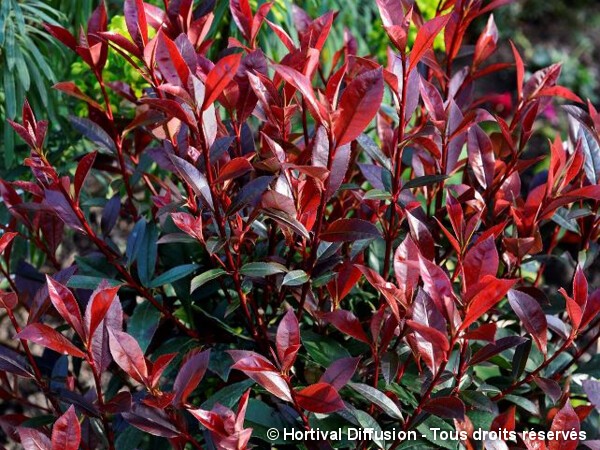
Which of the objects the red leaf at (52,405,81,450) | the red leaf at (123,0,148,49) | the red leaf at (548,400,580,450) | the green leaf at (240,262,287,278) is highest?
the red leaf at (123,0,148,49)

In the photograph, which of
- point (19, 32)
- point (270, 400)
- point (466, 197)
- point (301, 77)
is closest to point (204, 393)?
point (270, 400)

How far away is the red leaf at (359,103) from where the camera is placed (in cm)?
95

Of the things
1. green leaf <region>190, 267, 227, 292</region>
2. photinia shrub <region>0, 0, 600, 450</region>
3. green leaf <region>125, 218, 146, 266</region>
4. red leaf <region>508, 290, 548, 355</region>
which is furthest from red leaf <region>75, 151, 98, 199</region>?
red leaf <region>508, 290, 548, 355</region>

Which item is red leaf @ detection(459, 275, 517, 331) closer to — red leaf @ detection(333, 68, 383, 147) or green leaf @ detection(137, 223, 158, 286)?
red leaf @ detection(333, 68, 383, 147)

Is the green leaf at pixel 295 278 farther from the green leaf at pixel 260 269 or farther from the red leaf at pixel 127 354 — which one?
the red leaf at pixel 127 354

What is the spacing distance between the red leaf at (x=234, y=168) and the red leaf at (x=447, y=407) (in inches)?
17.0

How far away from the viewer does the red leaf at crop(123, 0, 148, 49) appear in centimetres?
115

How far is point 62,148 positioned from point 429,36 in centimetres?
118

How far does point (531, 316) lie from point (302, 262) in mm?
372

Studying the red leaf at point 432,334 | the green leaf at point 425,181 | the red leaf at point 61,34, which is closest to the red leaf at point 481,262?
the red leaf at point 432,334

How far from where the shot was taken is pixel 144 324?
1.27 m

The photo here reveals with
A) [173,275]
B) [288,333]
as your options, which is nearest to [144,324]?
[173,275]

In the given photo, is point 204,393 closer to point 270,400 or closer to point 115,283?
point 270,400

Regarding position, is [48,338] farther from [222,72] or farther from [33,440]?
[222,72]
